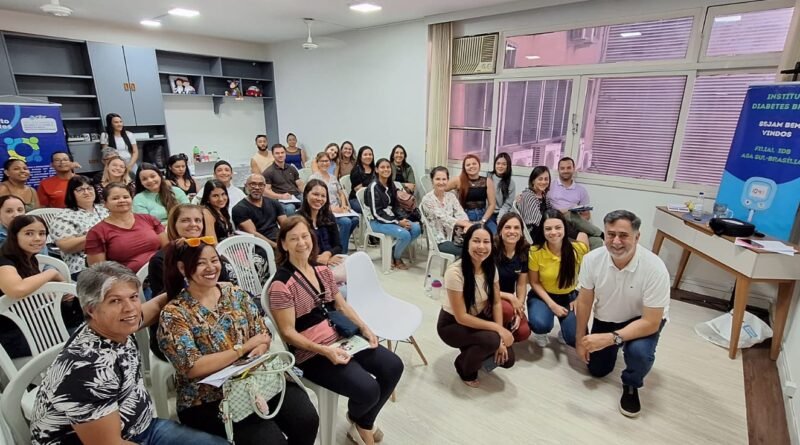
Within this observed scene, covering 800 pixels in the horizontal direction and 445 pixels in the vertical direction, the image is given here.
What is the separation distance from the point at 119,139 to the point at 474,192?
183 inches

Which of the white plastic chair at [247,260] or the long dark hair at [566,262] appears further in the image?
the long dark hair at [566,262]

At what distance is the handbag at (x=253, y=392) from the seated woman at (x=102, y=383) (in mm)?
96

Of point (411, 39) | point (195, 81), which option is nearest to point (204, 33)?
point (195, 81)

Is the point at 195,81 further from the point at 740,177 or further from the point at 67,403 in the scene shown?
the point at 740,177

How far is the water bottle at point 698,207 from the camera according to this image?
3.03m

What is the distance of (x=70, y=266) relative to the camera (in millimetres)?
2408

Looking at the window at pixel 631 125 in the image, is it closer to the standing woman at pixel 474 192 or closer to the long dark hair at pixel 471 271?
the standing woman at pixel 474 192

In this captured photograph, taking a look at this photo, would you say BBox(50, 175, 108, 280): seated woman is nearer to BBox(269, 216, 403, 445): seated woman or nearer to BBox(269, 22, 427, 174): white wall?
BBox(269, 216, 403, 445): seated woman

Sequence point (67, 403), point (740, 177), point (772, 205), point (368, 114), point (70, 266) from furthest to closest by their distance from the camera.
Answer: point (368, 114)
point (740, 177)
point (772, 205)
point (70, 266)
point (67, 403)

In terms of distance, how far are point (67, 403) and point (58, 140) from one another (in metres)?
4.54

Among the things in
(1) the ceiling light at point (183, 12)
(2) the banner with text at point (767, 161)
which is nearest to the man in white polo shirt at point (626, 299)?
(2) the banner with text at point (767, 161)

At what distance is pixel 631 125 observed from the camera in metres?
3.75

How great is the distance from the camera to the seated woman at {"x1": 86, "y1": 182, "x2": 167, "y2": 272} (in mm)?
2164

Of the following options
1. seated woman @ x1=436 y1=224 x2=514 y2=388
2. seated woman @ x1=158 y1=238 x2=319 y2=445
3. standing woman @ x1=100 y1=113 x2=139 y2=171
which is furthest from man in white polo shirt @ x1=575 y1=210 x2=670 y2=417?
standing woman @ x1=100 y1=113 x2=139 y2=171
